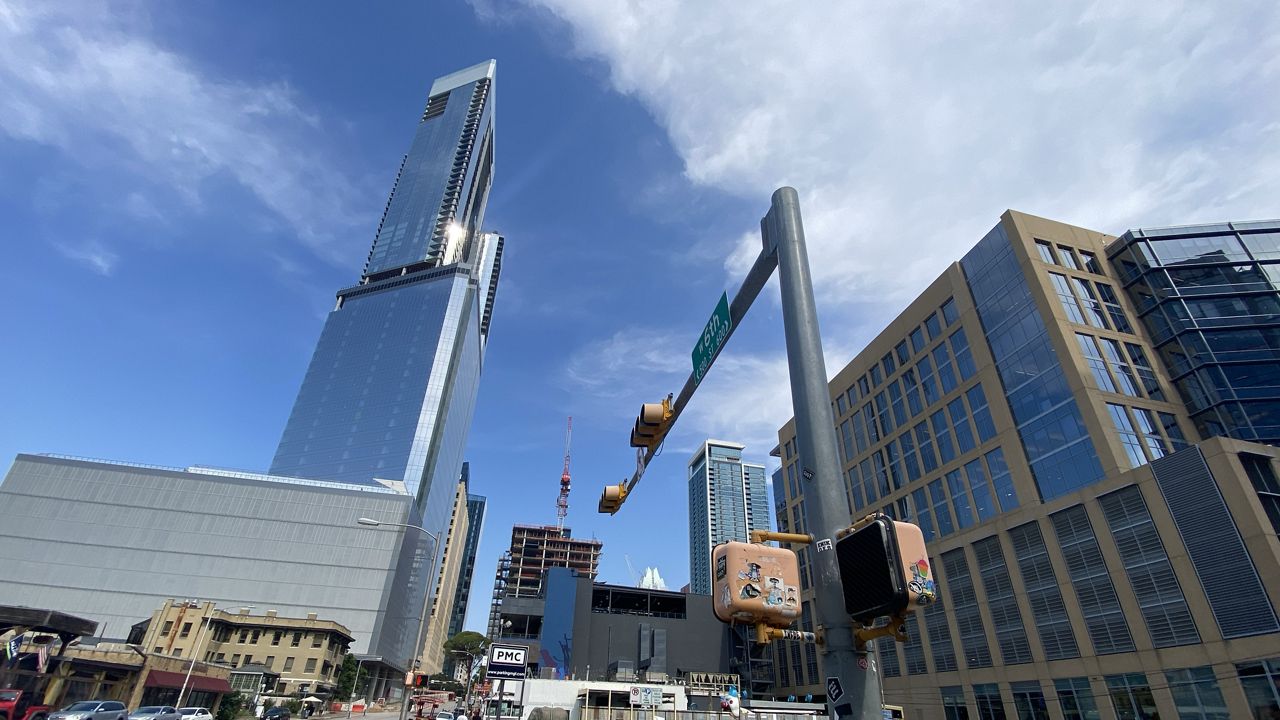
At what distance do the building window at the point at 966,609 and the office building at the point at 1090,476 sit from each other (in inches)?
6.8

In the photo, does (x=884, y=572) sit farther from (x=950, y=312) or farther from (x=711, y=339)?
(x=950, y=312)

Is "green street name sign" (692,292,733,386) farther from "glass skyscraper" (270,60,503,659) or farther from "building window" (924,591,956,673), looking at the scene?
"glass skyscraper" (270,60,503,659)

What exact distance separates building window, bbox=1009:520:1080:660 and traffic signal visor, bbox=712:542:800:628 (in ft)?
167

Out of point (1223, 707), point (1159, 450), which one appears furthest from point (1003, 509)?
point (1223, 707)

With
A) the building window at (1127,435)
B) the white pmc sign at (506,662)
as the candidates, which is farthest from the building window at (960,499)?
the white pmc sign at (506,662)

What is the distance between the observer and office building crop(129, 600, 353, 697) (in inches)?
3007

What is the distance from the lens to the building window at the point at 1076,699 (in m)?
40.2

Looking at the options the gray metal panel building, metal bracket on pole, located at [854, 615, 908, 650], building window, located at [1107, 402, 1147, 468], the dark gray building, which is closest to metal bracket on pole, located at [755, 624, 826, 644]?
metal bracket on pole, located at [854, 615, 908, 650]

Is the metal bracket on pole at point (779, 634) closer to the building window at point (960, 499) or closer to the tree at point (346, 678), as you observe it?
the building window at point (960, 499)

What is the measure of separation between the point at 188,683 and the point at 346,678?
A: 5183 cm

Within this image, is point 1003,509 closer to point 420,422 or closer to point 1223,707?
point 1223,707

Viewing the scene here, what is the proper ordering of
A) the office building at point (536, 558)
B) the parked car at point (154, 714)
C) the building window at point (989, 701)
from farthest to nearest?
the office building at point (536, 558), the building window at point (989, 701), the parked car at point (154, 714)

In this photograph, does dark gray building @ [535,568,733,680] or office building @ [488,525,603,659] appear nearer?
dark gray building @ [535,568,733,680]

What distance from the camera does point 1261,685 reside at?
3256 cm
